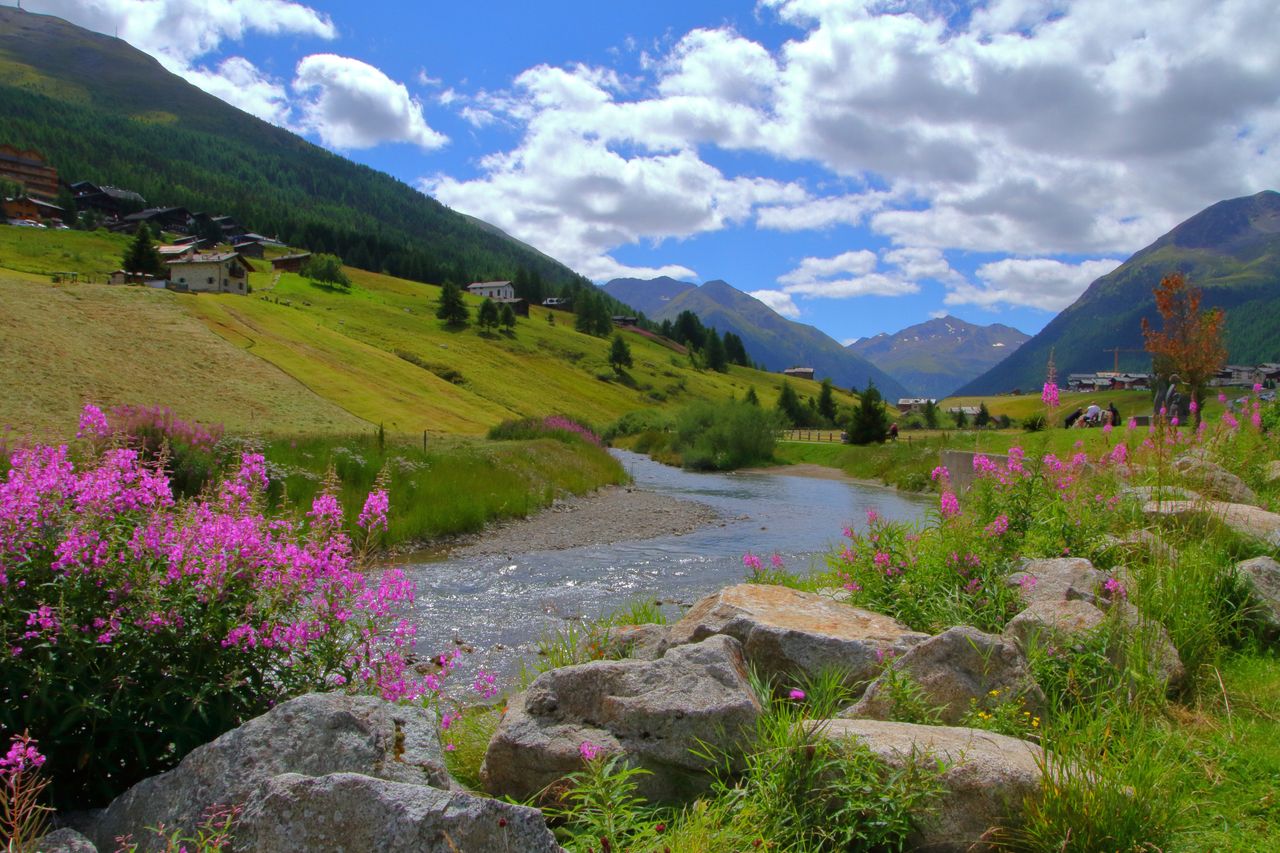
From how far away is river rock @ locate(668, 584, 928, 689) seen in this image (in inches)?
229

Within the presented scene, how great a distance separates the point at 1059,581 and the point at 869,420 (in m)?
67.9

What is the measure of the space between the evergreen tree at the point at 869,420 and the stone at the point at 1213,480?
61.9m

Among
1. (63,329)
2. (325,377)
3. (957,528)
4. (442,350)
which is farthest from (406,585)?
(442,350)

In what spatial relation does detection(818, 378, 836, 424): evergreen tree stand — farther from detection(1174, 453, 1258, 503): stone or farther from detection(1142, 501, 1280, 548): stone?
detection(1142, 501, 1280, 548): stone

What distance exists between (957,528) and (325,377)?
5878 centimetres

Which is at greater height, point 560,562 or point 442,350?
point 442,350

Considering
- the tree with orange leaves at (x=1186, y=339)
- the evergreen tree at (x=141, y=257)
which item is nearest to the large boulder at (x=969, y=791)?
the tree with orange leaves at (x=1186, y=339)

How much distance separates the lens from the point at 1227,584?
7.41 m

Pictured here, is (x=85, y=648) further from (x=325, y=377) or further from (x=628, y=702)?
(x=325, y=377)

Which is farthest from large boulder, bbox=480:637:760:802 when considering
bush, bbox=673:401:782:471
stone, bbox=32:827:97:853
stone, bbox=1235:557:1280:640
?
bush, bbox=673:401:782:471

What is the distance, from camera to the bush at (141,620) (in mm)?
4254

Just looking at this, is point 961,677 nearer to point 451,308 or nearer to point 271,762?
point 271,762

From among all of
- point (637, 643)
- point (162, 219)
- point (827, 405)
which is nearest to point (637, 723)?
point (637, 643)

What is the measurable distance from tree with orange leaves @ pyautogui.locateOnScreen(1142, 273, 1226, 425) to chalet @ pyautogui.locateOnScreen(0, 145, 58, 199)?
609 ft
